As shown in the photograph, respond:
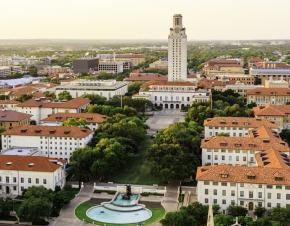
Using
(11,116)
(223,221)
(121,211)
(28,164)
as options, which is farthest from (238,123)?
(11,116)

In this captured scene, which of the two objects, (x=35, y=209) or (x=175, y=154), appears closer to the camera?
(x=35, y=209)

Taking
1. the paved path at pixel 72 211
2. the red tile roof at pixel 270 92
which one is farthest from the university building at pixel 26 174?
the red tile roof at pixel 270 92

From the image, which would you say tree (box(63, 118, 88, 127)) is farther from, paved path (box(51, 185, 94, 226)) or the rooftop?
paved path (box(51, 185, 94, 226))

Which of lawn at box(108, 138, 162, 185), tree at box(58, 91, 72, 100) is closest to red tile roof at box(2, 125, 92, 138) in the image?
lawn at box(108, 138, 162, 185)

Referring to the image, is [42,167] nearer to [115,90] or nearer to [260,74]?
[115,90]

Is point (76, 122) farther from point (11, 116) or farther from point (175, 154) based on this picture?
point (175, 154)

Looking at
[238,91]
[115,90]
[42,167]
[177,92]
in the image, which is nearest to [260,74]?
[238,91]

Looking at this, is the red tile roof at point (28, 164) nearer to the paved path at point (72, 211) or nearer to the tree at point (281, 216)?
the paved path at point (72, 211)
